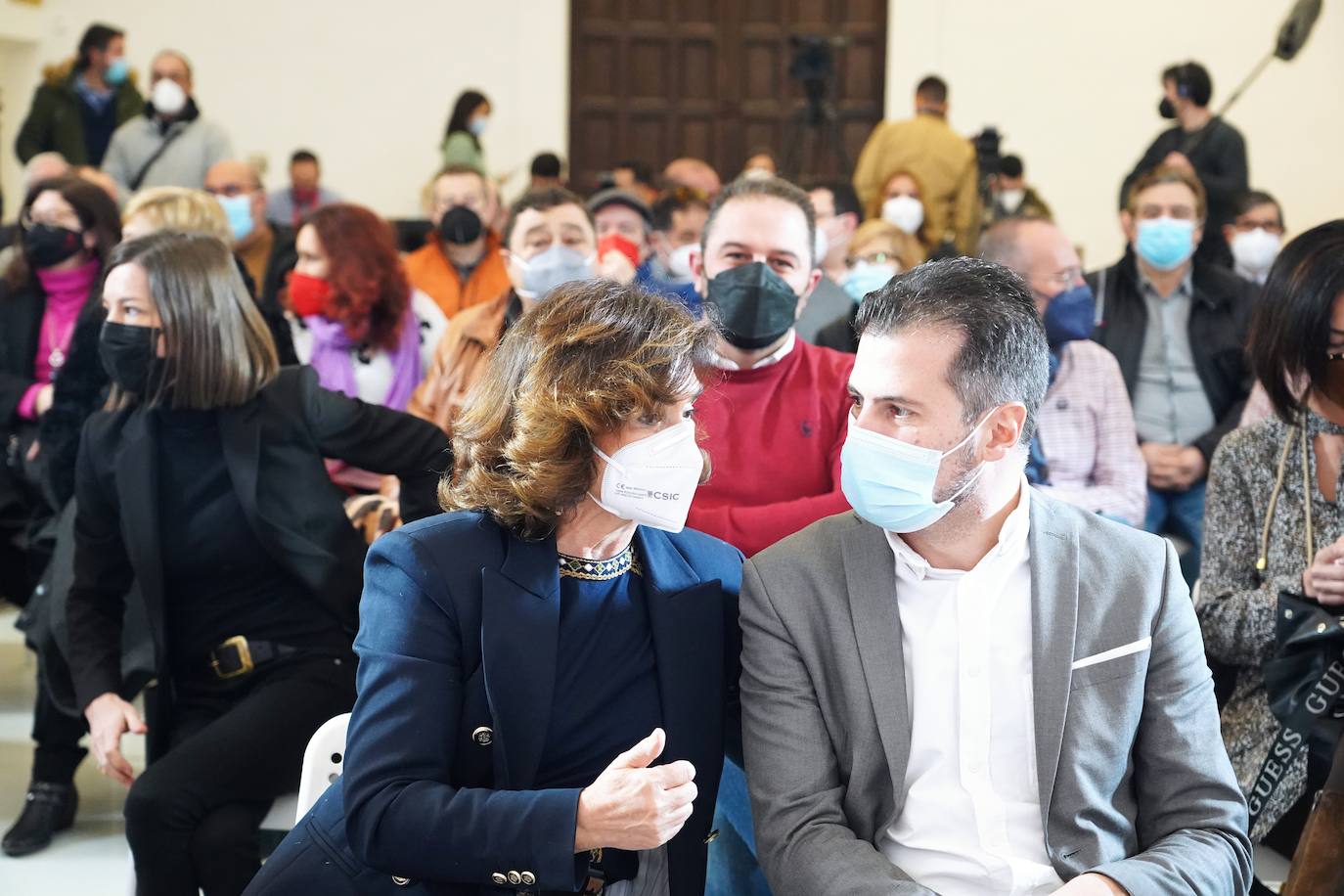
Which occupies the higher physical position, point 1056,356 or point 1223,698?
point 1056,356

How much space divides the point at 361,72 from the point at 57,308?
6.26 m

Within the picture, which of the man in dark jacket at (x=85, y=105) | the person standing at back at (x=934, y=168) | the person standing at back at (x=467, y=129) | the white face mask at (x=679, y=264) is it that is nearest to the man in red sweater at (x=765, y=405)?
the white face mask at (x=679, y=264)

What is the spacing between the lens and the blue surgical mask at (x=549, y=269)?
357 cm

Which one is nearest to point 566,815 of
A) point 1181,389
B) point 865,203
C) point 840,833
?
point 840,833

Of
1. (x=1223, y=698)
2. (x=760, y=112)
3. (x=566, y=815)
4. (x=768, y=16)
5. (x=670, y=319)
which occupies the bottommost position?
(x=1223, y=698)

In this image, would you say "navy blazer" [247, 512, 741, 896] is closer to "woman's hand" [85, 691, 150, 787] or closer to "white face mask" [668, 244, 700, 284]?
"woman's hand" [85, 691, 150, 787]

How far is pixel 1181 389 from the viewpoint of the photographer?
4145mm

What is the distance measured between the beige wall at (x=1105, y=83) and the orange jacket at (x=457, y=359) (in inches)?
258

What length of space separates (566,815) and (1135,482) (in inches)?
93.2

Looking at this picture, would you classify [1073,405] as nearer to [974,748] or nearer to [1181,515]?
[1181,515]

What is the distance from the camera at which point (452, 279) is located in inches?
197

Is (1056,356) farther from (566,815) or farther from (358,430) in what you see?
(566,815)

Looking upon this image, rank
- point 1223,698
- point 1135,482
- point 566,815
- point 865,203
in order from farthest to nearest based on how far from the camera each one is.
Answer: point 865,203, point 1135,482, point 1223,698, point 566,815

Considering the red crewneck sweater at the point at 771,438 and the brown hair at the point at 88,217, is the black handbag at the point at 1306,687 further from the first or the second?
the brown hair at the point at 88,217
